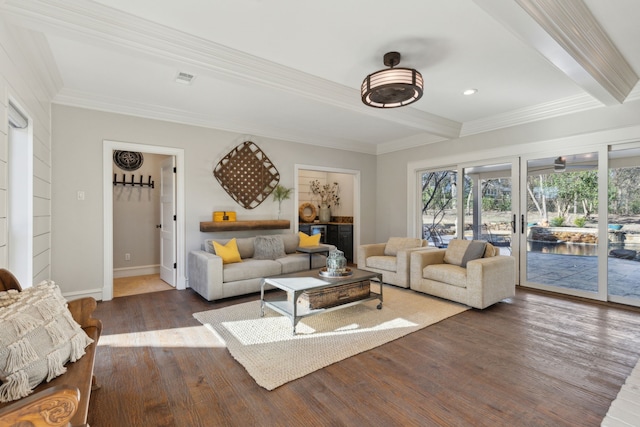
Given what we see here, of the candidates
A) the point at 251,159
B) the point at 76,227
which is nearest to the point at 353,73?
the point at 251,159

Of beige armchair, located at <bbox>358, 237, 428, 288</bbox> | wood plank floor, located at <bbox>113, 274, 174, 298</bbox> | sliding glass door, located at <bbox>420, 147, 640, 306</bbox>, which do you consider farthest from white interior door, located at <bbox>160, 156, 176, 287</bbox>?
sliding glass door, located at <bbox>420, 147, 640, 306</bbox>

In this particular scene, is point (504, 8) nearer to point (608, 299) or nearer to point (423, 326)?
point (423, 326)

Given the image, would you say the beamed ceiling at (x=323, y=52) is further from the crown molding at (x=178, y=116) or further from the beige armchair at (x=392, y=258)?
the beige armchair at (x=392, y=258)

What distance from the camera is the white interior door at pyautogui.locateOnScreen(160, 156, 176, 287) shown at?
15.5 ft

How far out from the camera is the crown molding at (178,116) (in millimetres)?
3859

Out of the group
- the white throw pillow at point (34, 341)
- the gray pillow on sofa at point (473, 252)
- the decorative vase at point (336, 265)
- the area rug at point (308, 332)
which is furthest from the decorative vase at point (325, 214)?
the white throw pillow at point (34, 341)

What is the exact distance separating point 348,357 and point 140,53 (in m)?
2.91

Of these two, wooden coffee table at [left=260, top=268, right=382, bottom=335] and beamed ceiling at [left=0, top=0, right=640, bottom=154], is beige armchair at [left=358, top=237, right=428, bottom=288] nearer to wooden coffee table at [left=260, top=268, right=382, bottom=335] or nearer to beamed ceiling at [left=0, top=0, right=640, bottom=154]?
wooden coffee table at [left=260, top=268, right=382, bottom=335]

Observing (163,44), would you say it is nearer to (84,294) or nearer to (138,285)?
(84,294)

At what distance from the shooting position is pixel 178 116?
4.53 m

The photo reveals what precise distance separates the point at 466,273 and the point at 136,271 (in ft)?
17.2

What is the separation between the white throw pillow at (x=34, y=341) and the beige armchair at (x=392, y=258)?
3.69m

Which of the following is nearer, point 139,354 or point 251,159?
point 139,354

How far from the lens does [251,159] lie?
5.25 m
